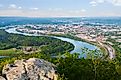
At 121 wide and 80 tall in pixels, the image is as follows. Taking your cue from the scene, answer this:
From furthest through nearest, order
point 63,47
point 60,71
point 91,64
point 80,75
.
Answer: point 63,47 → point 91,64 → point 80,75 → point 60,71

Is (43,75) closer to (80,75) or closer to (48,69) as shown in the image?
(48,69)

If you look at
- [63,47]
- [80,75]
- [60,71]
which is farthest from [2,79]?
[63,47]

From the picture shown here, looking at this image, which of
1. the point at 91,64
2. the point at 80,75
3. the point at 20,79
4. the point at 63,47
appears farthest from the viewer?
the point at 63,47

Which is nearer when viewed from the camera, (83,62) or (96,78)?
(96,78)

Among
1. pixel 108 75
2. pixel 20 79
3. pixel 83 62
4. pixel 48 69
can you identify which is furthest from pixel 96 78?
pixel 20 79

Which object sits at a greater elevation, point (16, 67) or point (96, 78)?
point (16, 67)

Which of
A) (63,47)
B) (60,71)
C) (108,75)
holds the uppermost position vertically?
(60,71)

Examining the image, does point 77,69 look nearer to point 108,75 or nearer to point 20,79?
point 108,75
